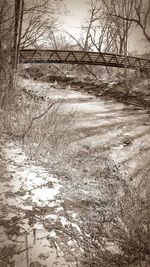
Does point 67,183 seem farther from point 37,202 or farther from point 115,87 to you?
point 115,87

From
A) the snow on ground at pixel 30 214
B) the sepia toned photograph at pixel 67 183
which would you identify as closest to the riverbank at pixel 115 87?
the sepia toned photograph at pixel 67 183

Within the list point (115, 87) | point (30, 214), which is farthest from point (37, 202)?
point (115, 87)

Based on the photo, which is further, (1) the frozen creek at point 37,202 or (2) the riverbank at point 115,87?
(2) the riverbank at point 115,87

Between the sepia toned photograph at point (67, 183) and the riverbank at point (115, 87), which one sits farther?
the riverbank at point (115, 87)

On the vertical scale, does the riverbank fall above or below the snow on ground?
above

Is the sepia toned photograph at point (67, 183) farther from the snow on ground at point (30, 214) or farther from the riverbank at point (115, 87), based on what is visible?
the riverbank at point (115, 87)

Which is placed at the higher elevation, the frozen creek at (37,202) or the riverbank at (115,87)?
the riverbank at (115,87)

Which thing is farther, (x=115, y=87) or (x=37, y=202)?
(x=115, y=87)

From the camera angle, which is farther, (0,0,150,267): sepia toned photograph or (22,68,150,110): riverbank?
(22,68,150,110): riverbank

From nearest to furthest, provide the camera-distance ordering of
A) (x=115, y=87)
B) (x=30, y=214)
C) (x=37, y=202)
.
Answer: (x=30, y=214) < (x=37, y=202) < (x=115, y=87)

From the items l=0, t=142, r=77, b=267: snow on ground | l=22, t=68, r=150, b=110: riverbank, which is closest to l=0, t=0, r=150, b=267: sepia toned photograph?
l=0, t=142, r=77, b=267: snow on ground

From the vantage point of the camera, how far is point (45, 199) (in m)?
4.70

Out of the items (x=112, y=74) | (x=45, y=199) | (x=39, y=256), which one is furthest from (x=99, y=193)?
(x=112, y=74)

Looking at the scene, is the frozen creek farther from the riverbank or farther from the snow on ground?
the riverbank
